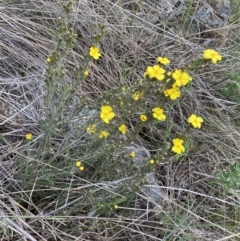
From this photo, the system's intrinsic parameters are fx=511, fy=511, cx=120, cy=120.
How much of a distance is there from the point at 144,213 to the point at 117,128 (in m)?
0.35

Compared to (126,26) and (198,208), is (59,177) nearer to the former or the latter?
(198,208)

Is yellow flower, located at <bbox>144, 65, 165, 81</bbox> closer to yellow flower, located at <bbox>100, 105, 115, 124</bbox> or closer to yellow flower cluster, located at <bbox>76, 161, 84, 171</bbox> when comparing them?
yellow flower, located at <bbox>100, 105, 115, 124</bbox>

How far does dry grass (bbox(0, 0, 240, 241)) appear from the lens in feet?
5.80

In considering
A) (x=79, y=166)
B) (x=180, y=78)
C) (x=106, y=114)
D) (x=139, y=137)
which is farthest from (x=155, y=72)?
(x=139, y=137)

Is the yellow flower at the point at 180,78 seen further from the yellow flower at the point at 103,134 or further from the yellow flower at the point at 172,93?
the yellow flower at the point at 103,134

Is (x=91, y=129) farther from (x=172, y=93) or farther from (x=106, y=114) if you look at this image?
(x=172, y=93)

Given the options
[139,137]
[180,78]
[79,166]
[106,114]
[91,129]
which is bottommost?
[139,137]

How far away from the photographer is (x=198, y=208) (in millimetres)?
2031

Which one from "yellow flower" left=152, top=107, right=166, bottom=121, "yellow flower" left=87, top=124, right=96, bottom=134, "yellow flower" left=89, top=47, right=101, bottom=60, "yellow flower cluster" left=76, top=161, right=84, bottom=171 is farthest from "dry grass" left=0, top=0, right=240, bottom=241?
"yellow flower" left=89, top=47, right=101, bottom=60

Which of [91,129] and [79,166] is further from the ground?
[91,129]

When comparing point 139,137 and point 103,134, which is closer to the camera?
point 103,134

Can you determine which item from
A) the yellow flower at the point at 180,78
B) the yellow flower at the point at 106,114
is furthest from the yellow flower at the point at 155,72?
the yellow flower at the point at 106,114

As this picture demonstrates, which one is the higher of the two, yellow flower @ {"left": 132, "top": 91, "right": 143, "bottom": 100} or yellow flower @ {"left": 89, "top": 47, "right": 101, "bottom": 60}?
yellow flower @ {"left": 89, "top": 47, "right": 101, "bottom": 60}

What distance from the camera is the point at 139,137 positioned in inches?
87.0
